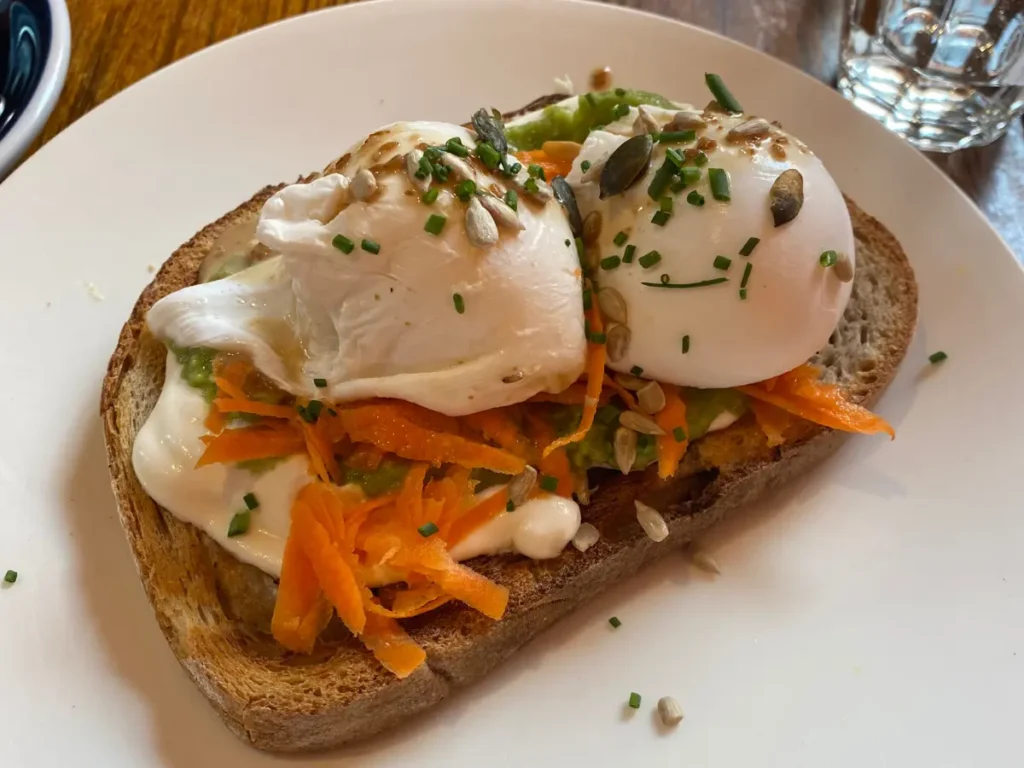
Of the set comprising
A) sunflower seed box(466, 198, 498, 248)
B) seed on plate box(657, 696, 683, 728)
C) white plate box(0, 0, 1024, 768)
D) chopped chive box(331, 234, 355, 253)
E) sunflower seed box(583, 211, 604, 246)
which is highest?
sunflower seed box(466, 198, 498, 248)

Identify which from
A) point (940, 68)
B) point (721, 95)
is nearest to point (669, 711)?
point (721, 95)

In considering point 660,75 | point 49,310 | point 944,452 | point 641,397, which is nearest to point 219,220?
point 49,310

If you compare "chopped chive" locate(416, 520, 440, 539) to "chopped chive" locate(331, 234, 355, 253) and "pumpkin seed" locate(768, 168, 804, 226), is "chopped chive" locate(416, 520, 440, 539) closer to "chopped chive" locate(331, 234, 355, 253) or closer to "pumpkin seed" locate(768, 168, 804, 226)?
"chopped chive" locate(331, 234, 355, 253)

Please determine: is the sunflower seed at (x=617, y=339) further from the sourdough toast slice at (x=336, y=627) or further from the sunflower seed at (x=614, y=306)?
the sourdough toast slice at (x=336, y=627)

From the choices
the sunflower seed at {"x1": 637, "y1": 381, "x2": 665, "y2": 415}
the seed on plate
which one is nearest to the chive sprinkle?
the sunflower seed at {"x1": 637, "y1": 381, "x2": 665, "y2": 415}

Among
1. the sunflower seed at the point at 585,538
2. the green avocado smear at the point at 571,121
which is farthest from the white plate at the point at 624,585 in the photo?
the green avocado smear at the point at 571,121

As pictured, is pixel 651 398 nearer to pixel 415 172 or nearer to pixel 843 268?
pixel 843 268
